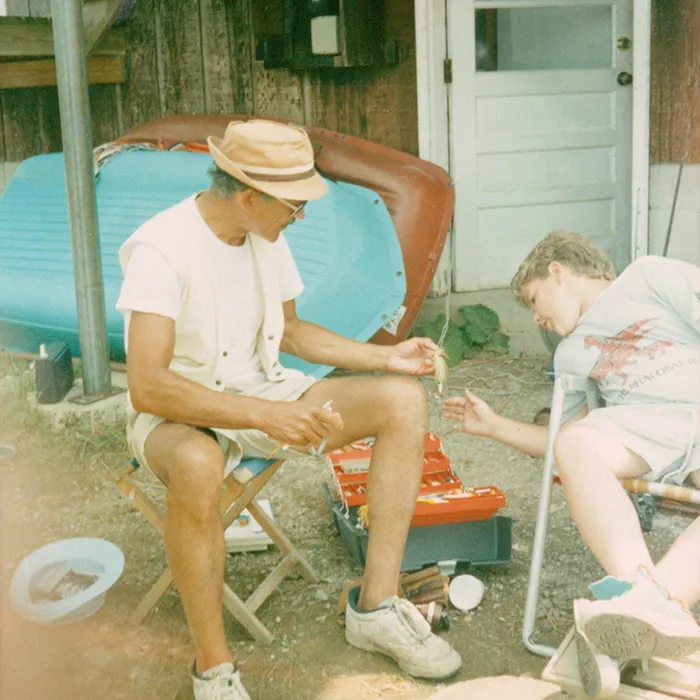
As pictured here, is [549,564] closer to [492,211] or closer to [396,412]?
[396,412]

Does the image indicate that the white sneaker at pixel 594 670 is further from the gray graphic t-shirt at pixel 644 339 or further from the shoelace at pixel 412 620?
the gray graphic t-shirt at pixel 644 339

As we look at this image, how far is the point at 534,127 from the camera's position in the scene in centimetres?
675

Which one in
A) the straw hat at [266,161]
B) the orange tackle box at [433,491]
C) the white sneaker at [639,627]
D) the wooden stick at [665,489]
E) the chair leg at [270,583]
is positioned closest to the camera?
the white sneaker at [639,627]

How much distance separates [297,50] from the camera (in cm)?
665

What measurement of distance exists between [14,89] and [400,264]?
3.67 m

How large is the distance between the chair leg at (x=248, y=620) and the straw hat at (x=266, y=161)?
118 centimetres

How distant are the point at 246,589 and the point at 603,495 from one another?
1340 millimetres

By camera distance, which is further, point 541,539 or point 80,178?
point 80,178

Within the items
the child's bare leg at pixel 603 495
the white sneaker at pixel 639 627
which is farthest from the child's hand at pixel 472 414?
the white sneaker at pixel 639 627

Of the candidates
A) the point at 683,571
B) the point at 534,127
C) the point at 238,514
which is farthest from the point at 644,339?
the point at 534,127

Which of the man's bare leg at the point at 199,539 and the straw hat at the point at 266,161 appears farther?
the straw hat at the point at 266,161

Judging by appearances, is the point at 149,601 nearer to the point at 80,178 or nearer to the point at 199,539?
the point at 199,539

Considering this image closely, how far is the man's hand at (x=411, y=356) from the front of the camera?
10.8ft

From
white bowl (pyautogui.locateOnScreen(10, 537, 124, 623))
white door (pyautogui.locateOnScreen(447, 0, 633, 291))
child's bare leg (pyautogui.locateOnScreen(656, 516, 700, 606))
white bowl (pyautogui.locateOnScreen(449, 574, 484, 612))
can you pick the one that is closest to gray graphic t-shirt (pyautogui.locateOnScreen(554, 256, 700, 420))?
child's bare leg (pyautogui.locateOnScreen(656, 516, 700, 606))
